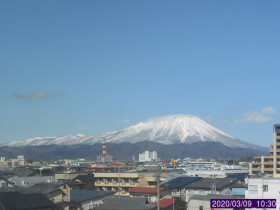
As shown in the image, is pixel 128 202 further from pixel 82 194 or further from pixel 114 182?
pixel 114 182

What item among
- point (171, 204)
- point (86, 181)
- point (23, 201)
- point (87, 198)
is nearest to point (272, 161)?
point (86, 181)

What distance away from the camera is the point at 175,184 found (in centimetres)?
3203

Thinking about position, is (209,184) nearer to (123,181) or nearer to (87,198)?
(87,198)

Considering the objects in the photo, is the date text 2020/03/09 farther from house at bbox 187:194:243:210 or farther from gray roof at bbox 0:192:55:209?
gray roof at bbox 0:192:55:209

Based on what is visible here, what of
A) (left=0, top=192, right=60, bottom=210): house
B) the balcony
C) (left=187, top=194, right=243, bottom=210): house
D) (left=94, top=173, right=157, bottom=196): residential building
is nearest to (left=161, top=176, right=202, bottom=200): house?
(left=94, top=173, right=157, bottom=196): residential building

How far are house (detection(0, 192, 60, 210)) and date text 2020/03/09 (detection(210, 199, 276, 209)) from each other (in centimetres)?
959

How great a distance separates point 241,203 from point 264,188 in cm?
501

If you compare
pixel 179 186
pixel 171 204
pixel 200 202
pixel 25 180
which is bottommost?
pixel 25 180

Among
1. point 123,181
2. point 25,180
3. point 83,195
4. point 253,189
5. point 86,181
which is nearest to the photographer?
point 253,189

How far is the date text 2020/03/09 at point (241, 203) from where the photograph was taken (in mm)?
16094

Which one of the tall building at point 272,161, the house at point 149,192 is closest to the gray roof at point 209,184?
the house at point 149,192

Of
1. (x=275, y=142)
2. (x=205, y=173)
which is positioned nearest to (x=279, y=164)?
(x=275, y=142)

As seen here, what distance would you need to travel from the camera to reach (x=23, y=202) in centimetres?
2186

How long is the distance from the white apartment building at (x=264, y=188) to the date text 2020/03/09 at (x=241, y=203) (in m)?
1.70
